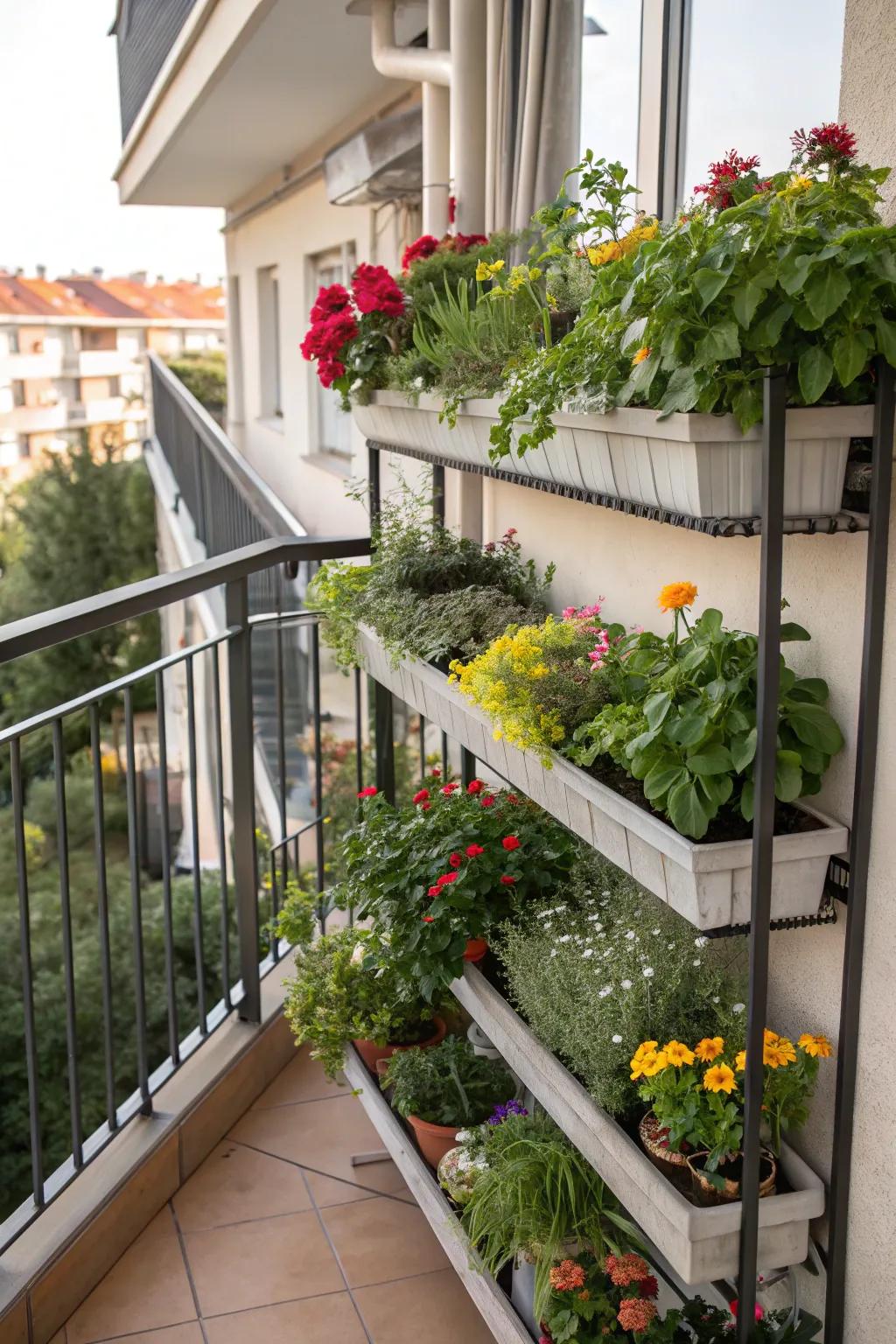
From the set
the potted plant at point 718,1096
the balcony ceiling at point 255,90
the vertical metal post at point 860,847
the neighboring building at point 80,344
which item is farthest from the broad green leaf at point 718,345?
the neighboring building at point 80,344

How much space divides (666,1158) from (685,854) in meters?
0.47

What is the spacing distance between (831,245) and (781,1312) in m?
1.39

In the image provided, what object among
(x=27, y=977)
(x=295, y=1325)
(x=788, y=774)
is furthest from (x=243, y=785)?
(x=788, y=774)

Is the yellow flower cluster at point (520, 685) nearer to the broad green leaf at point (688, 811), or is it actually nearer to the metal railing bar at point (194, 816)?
the broad green leaf at point (688, 811)

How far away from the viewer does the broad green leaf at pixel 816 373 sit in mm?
1158

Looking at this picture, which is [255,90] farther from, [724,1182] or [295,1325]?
[724,1182]

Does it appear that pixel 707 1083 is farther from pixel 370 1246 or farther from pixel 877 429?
pixel 370 1246

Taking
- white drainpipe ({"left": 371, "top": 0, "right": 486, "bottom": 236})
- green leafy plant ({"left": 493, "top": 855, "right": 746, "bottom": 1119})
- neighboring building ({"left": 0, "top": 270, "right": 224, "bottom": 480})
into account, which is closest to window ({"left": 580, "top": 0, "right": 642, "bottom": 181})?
white drainpipe ({"left": 371, "top": 0, "right": 486, "bottom": 236})

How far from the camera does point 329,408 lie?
748 centimetres

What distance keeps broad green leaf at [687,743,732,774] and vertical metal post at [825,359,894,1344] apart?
164 mm

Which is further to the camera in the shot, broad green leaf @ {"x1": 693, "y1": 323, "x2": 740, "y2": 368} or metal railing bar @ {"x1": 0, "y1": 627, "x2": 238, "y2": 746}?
metal railing bar @ {"x1": 0, "y1": 627, "x2": 238, "y2": 746}

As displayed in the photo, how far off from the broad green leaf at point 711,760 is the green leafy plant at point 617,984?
1.41 feet

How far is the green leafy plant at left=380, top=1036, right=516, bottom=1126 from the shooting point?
209cm

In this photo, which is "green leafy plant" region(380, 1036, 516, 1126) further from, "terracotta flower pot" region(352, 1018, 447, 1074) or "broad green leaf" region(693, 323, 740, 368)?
"broad green leaf" region(693, 323, 740, 368)
